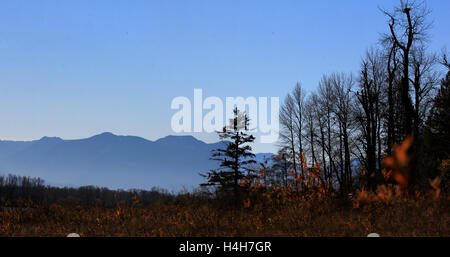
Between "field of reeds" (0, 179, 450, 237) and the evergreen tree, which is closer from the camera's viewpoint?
"field of reeds" (0, 179, 450, 237)

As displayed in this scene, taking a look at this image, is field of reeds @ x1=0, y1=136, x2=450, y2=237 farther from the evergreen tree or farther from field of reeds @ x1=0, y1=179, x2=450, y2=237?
the evergreen tree

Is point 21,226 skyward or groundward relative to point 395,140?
groundward

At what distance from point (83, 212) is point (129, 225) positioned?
9.59ft

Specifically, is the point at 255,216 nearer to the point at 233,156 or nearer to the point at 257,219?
the point at 257,219

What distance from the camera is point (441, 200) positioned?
418 inches

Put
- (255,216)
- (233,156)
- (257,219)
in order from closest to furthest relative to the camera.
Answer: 1. (257,219)
2. (255,216)
3. (233,156)

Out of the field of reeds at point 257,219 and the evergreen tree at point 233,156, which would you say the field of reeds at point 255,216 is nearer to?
the field of reeds at point 257,219

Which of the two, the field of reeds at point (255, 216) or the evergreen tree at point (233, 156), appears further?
the evergreen tree at point (233, 156)

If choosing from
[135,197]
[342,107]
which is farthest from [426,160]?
[342,107]

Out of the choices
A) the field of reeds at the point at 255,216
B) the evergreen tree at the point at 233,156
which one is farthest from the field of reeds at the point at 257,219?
the evergreen tree at the point at 233,156

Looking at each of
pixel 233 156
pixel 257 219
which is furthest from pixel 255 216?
pixel 233 156

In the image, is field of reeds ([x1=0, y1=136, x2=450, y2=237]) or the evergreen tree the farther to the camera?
the evergreen tree

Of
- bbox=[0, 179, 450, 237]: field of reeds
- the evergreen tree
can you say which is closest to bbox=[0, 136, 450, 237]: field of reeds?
bbox=[0, 179, 450, 237]: field of reeds
